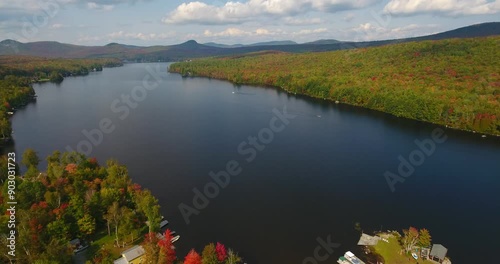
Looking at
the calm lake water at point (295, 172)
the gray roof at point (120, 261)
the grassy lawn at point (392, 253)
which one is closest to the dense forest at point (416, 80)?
the calm lake water at point (295, 172)

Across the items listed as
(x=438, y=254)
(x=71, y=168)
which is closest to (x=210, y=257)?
(x=438, y=254)

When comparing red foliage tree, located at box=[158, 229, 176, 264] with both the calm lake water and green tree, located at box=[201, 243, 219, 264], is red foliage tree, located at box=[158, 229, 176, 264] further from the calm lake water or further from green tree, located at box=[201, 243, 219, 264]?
the calm lake water

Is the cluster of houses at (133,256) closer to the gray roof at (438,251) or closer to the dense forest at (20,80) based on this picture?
the gray roof at (438,251)

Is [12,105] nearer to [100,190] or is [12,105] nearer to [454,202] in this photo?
[100,190]

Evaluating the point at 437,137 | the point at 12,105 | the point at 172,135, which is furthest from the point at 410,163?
the point at 12,105

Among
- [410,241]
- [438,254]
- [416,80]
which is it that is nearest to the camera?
[438,254]

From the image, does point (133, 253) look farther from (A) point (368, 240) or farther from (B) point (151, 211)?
(A) point (368, 240)
